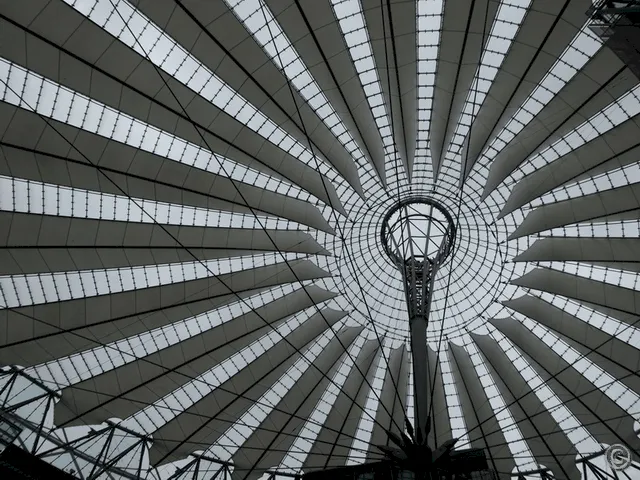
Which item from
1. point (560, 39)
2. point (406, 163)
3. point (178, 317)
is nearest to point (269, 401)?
point (178, 317)

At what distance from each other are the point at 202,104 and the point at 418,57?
24.9 ft

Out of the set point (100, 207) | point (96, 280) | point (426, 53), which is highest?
point (426, 53)

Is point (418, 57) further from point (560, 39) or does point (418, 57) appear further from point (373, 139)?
point (560, 39)

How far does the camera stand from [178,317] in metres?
25.0

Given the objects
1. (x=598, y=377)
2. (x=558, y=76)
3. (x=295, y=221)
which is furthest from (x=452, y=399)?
(x=558, y=76)

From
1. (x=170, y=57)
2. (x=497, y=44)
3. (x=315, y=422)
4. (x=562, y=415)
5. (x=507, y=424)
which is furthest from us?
(x=507, y=424)

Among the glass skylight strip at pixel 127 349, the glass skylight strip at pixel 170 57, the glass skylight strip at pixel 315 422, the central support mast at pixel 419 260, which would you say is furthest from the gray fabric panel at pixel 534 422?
the glass skylight strip at pixel 170 57

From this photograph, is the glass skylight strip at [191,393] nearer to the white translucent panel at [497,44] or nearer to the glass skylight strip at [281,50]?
the glass skylight strip at [281,50]

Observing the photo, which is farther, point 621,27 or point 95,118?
point 95,118

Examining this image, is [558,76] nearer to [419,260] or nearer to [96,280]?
[419,260]

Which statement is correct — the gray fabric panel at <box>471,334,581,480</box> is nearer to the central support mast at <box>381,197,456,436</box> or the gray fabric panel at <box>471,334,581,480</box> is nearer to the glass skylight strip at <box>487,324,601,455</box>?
the glass skylight strip at <box>487,324,601,455</box>

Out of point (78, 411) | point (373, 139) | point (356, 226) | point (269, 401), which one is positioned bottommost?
point (78, 411)

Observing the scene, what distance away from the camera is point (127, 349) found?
25062mm

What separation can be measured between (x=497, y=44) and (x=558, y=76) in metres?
2.55
